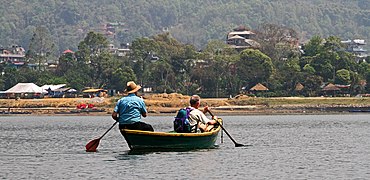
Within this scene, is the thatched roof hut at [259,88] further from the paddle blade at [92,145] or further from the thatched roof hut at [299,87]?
the paddle blade at [92,145]

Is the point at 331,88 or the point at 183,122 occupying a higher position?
the point at 183,122

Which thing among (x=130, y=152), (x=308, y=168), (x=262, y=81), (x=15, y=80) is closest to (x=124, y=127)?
(x=130, y=152)

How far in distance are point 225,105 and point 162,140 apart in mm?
70190

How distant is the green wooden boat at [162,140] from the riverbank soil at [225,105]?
65.7m

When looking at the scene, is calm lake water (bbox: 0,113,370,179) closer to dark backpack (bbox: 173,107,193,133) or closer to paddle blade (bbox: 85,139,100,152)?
paddle blade (bbox: 85,139,100,152)

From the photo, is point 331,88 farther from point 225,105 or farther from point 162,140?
point 162,140

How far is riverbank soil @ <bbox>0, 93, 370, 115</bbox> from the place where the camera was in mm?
100375

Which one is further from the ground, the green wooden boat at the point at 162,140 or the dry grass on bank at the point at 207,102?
the green wooden boat at the point at 162,140

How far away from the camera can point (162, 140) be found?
107 ft

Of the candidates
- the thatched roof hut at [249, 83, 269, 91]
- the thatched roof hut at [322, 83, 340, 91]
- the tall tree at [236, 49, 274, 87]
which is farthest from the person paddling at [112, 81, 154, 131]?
the tall tree at [236, 49, 274, 87]

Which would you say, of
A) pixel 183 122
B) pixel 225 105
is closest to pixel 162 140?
pixel 183 122

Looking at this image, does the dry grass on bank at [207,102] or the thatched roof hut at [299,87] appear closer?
the dry grass on bank at [207,102]

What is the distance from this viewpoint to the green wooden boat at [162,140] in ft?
106

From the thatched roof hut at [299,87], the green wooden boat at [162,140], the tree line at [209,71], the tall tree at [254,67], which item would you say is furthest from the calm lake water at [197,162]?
the tall tree at [254,67]
